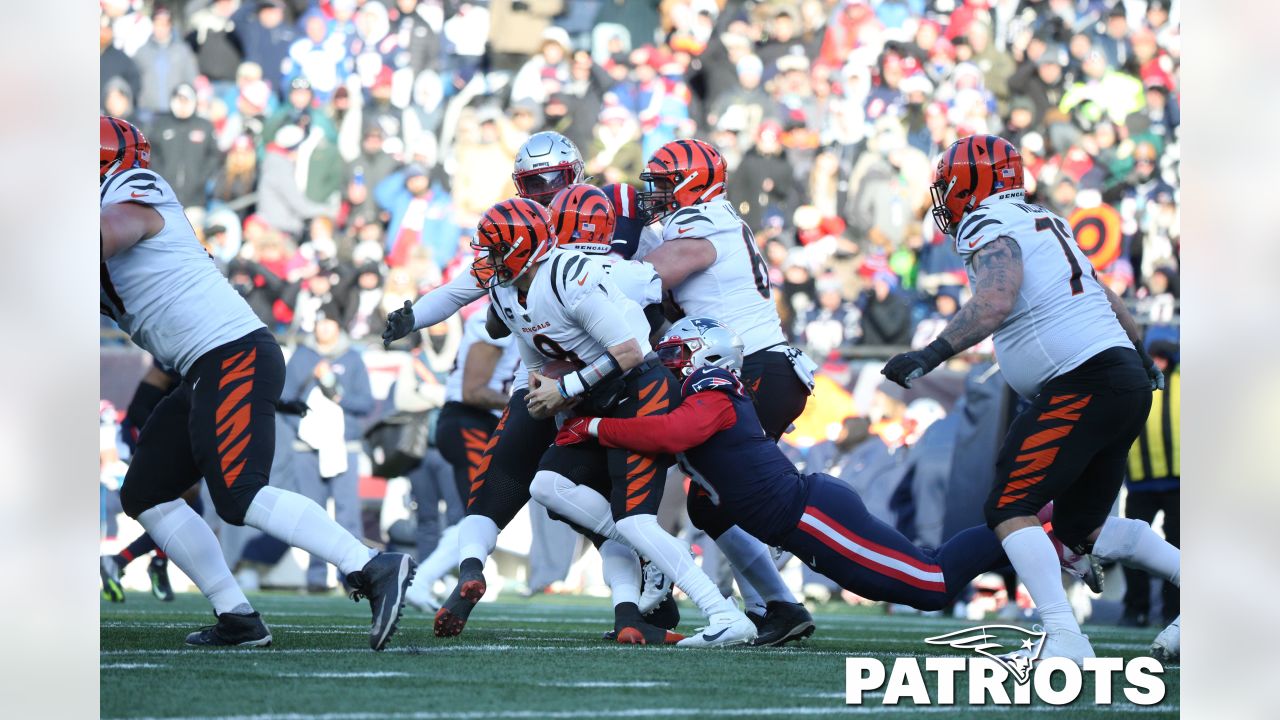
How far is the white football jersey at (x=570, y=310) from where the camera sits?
5.86 metres

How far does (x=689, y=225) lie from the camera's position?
6633 mm

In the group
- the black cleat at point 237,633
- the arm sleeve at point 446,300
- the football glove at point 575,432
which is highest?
the arm sleeve at point 446,300

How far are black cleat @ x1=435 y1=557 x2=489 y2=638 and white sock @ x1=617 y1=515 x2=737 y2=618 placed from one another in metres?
0.58

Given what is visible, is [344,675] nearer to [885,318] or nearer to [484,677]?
[484,677]

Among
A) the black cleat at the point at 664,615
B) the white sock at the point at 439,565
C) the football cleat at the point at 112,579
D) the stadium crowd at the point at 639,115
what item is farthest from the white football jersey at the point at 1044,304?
the stadium crowd at the point at 639,115

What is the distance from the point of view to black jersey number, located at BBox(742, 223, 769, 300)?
6.71m

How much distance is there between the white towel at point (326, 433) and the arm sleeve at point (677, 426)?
17.4 feet

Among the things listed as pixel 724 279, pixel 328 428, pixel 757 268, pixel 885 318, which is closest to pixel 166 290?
pixel 724 279

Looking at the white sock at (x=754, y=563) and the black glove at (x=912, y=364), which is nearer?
the black glove at (x=912, y=364)

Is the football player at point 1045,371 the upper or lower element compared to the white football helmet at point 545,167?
lower

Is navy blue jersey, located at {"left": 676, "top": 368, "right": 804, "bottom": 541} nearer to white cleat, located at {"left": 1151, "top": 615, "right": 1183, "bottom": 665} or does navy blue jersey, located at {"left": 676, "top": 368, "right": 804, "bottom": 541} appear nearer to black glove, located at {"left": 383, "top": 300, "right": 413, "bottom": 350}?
black glove, located at {"left": 383, "top": 300, "right": 413, "bottom": 350}

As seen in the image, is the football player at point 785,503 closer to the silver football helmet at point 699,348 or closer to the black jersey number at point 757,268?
the silver football helmet at point 699,348
